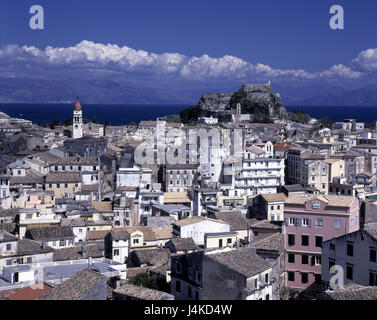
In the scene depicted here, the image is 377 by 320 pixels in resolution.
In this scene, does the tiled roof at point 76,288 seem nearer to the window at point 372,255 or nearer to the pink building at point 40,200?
the window at point 372,255

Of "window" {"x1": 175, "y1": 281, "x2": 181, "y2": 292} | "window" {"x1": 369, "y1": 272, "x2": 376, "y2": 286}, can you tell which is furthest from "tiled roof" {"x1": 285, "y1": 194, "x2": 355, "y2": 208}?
"window" {"x1": 175, "y1": 281, "x2": 181, "y2": 292}

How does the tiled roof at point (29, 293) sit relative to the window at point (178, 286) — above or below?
below

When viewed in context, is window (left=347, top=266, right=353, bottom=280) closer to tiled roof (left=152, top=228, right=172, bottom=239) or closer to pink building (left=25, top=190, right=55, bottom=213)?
tiled roof (left=152, top=228, right=172, bottom=239)

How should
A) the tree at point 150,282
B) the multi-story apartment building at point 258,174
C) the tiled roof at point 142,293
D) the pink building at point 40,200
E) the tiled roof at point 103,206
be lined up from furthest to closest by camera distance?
the multi-story apartment building at point 258,174, the tiled roof at point 103,206, the pink building at point 40,200, the tree at point 150,282, the tiled roof at point 142,293

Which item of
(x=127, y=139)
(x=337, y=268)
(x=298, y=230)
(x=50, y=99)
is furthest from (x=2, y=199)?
(x=50, y=99)

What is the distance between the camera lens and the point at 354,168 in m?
34.8

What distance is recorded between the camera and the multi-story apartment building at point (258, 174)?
102 ft

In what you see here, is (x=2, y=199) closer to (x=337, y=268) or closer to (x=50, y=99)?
(x=337, y=268)

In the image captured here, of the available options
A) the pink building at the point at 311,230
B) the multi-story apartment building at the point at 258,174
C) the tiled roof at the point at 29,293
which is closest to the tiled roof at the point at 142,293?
the tiled roof at the point at 29,293

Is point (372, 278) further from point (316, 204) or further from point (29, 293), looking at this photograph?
point (29, 293)

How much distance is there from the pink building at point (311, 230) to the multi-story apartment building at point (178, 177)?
1541 cm

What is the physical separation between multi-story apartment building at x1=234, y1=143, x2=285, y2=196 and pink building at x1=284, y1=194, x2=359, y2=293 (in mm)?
15572

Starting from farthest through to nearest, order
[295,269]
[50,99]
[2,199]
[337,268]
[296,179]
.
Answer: [50,99], [296,179], [2,199], [295,269], [337,268]

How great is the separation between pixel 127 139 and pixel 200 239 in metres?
26.0
